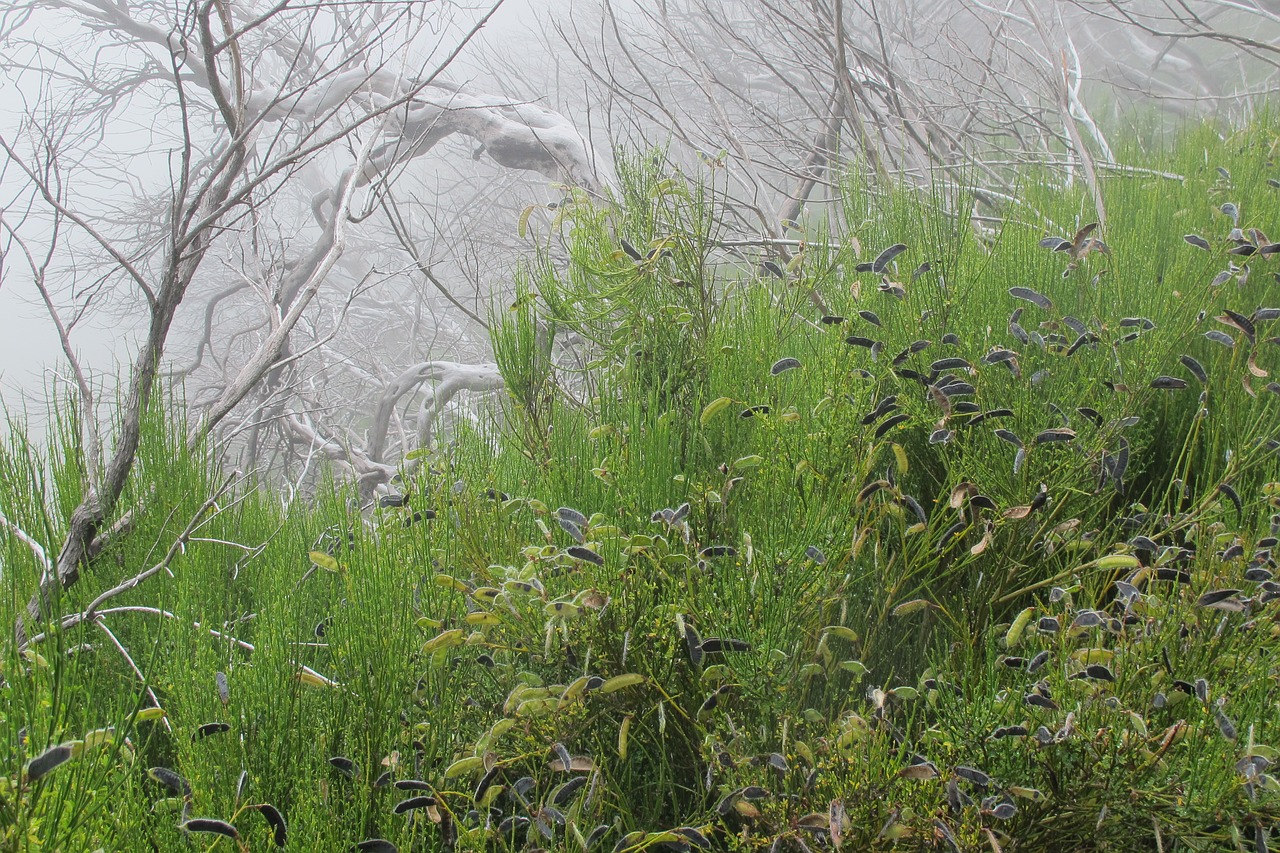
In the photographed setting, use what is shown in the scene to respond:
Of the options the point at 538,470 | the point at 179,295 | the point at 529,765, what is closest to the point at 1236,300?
the point at 538,470

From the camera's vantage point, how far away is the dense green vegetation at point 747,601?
916mm

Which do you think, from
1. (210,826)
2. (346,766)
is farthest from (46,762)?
(346,766)

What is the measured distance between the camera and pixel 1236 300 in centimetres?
165

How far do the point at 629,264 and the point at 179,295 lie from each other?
0.86 meters

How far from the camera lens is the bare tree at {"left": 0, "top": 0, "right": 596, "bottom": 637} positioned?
1.43m

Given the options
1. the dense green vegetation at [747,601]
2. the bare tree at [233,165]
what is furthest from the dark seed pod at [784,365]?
the bare tree at [233,165]

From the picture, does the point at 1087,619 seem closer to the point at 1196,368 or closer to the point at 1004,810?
the point at 1004,810

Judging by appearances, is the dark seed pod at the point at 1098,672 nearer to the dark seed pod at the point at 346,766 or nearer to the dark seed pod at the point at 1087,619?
the dark seed pod at the point at 1087,619

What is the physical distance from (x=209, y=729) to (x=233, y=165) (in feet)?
4.04

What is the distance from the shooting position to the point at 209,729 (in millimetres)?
879

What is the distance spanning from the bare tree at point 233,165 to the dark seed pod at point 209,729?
247 millimetres

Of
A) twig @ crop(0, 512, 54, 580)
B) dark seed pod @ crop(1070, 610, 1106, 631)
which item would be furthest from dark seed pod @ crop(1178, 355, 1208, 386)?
twig @ crop(0, 512, 54, 580)

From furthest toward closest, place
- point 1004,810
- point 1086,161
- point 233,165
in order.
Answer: point 1086,161
point 233,165
point 1004,810

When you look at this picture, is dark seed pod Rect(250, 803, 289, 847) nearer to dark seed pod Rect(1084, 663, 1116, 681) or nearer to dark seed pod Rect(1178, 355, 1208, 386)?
dark seed pod Rect(1084, 663, 1116, 681)
